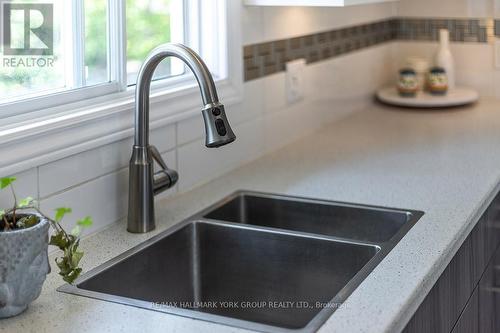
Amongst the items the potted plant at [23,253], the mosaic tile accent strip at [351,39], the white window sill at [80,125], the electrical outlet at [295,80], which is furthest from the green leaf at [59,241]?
the electrical outlet at [295,80]

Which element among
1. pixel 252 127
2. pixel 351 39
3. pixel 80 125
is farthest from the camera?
pixel 351 39

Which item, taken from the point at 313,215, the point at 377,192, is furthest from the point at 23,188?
the point at 377,192

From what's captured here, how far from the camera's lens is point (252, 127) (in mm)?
2182

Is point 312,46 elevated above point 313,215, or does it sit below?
above

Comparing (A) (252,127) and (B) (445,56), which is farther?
(B) (445,56)

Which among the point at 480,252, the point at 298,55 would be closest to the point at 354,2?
the point at 298,55

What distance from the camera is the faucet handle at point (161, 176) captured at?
63.1 inches

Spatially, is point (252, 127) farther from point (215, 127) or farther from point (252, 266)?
point (215, 127)

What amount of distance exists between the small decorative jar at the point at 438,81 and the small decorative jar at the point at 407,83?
0.06m

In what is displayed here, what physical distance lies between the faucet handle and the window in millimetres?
172

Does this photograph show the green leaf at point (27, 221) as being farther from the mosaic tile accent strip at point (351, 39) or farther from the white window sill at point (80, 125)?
the mosaic tile accent strip at point (351, 39)

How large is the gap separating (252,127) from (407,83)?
925 millimetres

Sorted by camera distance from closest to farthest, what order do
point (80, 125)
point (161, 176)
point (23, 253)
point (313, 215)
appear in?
point (23, 253) < point (80, 125) < point (161, 176) < point (313, 215)

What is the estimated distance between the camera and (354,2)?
2004mm
